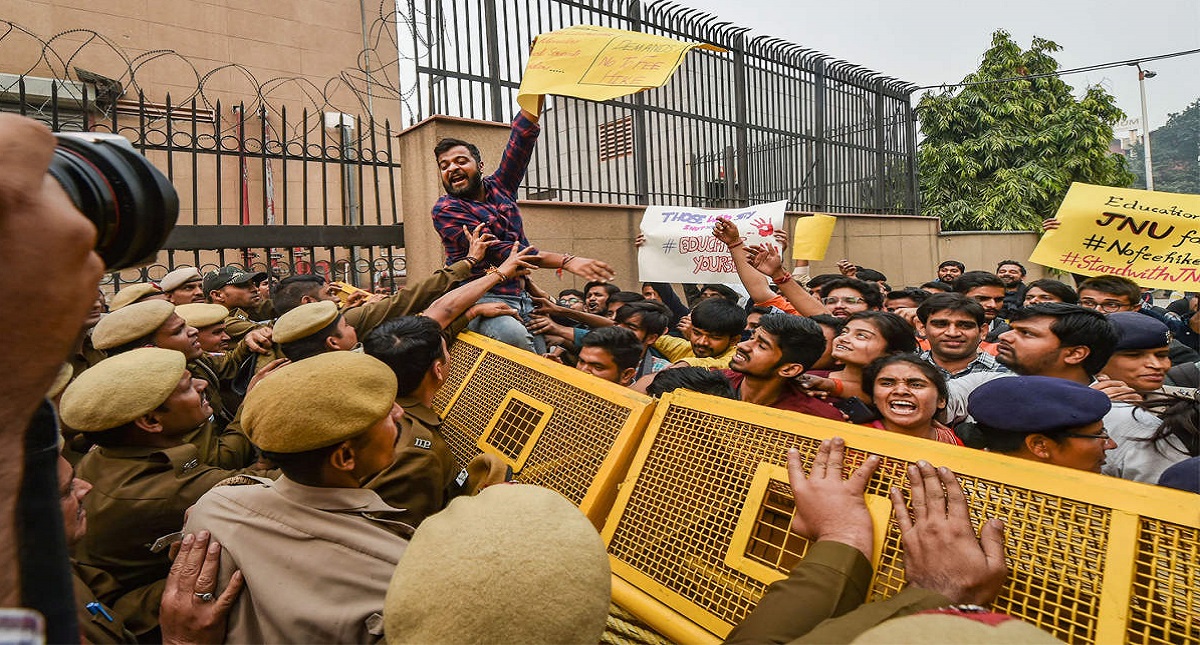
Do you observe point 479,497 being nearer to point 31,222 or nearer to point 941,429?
point 31,222

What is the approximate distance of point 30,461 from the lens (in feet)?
2.35

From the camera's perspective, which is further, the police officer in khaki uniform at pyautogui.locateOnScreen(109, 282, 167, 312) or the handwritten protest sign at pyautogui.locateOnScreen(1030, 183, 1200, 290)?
the handwritten protest sign at pyautogui.locateOnScreen(1030, 183, 1200, 290)

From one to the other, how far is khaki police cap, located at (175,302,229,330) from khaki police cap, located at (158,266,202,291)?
0.89m

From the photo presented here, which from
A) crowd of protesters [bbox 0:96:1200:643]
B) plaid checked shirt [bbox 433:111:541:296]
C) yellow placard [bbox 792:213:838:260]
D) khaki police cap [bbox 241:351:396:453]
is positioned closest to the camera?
crowd of protesters [bbox 0:96:1200:643]

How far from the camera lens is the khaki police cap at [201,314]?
11.8 ft

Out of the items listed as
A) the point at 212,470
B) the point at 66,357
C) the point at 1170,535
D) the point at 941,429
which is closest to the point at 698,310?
the point at 941,429

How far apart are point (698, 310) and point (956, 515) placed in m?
2.90

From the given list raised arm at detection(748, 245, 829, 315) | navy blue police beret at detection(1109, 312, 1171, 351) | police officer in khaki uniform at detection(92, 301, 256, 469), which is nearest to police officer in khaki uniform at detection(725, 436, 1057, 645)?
police officer in khaki uniform at detection(92, 301, 256, 469)

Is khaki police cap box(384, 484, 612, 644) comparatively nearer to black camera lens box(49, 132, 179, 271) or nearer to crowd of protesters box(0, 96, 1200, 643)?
crowd of protesters box(0, 96, 1200, 643)

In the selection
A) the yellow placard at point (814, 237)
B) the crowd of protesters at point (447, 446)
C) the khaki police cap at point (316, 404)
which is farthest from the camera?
the yellow placard at point (814, 237)

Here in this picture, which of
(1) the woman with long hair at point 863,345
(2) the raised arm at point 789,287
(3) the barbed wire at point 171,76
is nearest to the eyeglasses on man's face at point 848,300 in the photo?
(2) the raised arm at point 789,287

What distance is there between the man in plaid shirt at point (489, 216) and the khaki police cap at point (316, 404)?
165 cm

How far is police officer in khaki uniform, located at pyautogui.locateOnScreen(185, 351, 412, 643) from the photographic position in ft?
4.34

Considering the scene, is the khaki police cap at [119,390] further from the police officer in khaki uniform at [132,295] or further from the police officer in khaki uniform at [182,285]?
the police officer in khaki uniform at [182,285]
